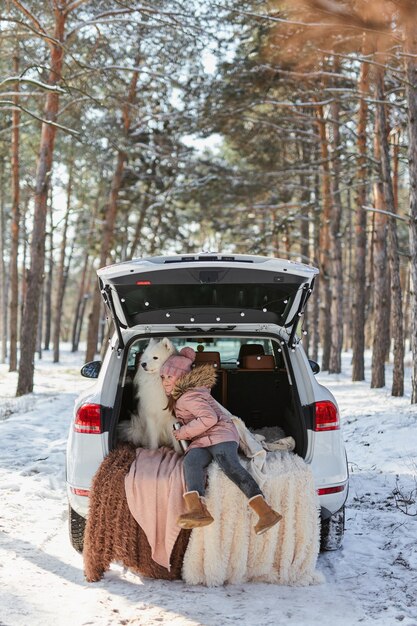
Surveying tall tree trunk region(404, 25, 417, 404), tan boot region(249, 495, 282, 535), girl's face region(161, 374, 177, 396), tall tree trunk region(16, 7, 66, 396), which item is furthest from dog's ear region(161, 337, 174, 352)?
tall tree trunk region(16, 7, 66, 396)

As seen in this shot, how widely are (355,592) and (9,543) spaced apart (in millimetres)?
2359

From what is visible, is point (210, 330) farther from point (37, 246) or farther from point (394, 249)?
point (37, 246)

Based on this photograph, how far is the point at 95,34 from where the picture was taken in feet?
43.8

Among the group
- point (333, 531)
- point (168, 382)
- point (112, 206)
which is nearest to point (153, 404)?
point (168, 382)

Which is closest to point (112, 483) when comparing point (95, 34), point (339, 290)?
point (95, 34)

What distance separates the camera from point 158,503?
4004mm

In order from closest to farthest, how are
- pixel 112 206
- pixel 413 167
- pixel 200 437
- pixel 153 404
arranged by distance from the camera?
pixel 200 437, pixel 153 404, pixel 413 167, pixel 112 206

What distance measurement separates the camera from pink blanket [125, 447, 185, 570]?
3.94 meters

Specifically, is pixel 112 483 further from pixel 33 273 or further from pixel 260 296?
pixel 33 273

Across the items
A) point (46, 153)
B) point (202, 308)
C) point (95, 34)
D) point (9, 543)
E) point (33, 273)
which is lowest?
point (9, 543)

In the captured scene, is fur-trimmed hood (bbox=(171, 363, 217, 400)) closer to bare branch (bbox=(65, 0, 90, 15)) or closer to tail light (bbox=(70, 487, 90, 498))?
tail light (bbox=(70, 487, 90, 498))

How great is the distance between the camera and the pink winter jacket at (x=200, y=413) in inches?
164

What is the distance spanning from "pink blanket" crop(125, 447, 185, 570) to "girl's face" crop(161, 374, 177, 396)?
21.7 inches

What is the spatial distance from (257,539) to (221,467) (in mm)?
474
